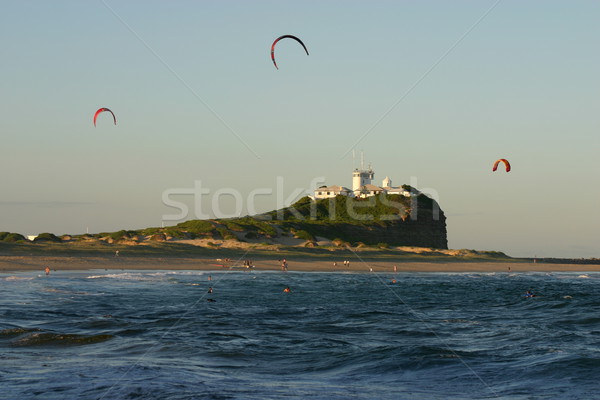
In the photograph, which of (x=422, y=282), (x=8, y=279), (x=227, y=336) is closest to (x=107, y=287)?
(x=8, y=279)

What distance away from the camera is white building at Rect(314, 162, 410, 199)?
14396 centimetres

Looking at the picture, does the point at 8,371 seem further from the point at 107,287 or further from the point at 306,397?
the point at 107,287

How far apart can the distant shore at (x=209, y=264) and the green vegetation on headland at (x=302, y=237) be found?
2.29m

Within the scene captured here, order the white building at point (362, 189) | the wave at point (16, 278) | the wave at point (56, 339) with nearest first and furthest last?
the wave at point (56, 339), the wave at point (16, 278), the white building at point (362, 189)

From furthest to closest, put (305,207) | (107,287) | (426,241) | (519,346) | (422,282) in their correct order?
(305,207) → (426,241) → (422,282) → (107,287) → (519,346)

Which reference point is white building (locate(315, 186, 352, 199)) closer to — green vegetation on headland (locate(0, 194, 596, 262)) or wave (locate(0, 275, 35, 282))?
green vegetation on headland (locate(0, 194, 596, 262))

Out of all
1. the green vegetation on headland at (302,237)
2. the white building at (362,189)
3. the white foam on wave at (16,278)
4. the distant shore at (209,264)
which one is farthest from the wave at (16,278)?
the white building at (362,189)

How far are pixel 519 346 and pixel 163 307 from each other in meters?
17.9

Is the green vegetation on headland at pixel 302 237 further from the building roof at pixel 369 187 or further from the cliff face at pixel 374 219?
the building roof at pixel 369 187

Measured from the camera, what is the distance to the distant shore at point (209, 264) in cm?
5681

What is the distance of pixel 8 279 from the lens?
45.2 meters

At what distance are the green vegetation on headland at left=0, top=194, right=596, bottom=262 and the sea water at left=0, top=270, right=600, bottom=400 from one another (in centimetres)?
2689

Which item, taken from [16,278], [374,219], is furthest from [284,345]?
[374,219]

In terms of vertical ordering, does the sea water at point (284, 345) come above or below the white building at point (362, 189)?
below
